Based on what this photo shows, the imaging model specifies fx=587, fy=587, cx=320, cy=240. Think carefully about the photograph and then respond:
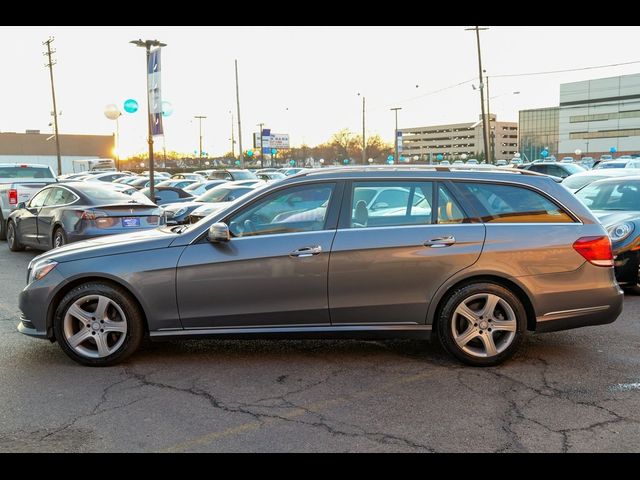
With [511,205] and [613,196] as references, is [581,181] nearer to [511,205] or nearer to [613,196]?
[613,196]

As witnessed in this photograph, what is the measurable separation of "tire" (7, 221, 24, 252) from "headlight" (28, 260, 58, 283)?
8.26 m

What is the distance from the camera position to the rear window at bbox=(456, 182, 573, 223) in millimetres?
4855

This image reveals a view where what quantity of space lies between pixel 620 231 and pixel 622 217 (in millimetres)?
390

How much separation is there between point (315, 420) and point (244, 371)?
1.13m

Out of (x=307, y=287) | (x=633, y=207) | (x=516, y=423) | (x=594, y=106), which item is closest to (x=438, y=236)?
(x=307, y=287)

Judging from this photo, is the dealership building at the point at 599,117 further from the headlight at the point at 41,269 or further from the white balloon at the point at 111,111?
Answer: the headlight at the point at 41,269

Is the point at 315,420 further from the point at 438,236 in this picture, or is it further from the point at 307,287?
the point at 438,236

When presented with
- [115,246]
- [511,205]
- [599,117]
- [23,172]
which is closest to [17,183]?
[23,172]

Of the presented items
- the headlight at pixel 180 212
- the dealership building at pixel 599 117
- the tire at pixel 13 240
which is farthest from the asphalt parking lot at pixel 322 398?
the dealership building at pixel 599 117

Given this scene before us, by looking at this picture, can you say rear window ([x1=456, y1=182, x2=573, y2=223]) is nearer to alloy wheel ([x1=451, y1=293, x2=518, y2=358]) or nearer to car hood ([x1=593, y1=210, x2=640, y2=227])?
alloy wheel ([x1=451, y1=293, x2=518, y2=358])

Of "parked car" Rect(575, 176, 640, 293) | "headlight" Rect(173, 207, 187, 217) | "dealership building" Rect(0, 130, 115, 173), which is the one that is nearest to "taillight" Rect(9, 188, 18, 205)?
"headlight" Rect(173, 207, 187, 217)

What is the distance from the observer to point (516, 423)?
368 cm
